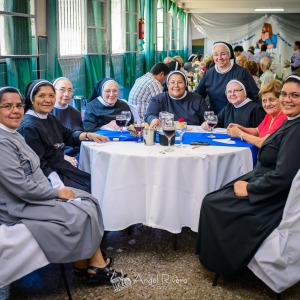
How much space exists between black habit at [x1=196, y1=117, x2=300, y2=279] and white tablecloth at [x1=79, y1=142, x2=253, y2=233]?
0.30 m

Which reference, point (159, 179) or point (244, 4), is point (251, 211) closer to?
point (159, 179)

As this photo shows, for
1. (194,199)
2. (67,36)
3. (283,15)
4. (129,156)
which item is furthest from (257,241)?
(283,15)

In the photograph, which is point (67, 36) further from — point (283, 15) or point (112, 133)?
point (283, 15)

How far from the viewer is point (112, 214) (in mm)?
2621

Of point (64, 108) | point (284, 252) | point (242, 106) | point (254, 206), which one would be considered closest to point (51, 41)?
point (64, 108)

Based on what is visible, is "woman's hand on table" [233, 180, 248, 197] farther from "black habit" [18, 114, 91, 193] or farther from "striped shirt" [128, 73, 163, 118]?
"striped shirt" [128, 73, 163, 118]

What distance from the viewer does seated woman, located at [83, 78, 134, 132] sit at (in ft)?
11.6

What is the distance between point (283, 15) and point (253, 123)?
14224 mm

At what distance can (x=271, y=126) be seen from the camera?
9.25ft

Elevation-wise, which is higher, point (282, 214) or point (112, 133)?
point (112, 133)

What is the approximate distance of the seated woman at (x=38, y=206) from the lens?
1967mm

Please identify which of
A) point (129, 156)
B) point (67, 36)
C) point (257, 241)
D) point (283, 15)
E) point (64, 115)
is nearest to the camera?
point (257, 241)

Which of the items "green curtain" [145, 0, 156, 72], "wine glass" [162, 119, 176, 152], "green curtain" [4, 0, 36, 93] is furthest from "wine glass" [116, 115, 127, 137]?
"green curtain" [145, 0, 156, 72]

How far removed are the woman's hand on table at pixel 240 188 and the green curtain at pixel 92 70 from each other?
3.75m
